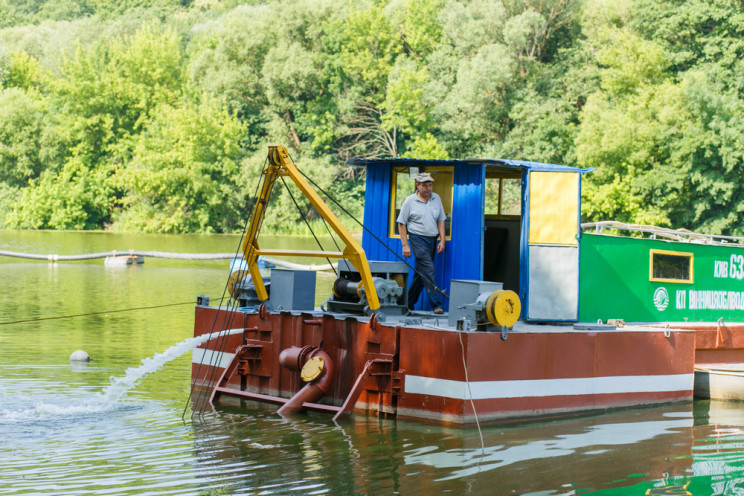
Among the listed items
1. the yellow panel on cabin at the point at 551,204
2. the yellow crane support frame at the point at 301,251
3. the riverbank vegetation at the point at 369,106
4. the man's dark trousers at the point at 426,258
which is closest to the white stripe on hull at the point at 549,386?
the yellow crane support frame at the point at 301,251

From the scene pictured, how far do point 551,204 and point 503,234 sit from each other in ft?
4.41

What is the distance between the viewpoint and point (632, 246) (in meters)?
14.1

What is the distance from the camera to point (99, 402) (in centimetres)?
1245

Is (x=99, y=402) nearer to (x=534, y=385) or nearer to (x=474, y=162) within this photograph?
(x=534, y=385)

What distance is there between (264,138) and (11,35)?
35240mm

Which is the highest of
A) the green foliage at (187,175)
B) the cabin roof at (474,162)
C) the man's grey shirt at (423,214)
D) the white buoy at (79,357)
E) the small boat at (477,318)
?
the green foliage at (187,175)

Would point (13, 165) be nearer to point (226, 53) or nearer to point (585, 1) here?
point (226, 53)

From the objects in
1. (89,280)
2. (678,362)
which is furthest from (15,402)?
(89,280)

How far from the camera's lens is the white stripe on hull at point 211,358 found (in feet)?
42.9

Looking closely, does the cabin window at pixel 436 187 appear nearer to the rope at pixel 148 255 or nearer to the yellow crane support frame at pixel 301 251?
the yellow crane support frame at pixel 301 251

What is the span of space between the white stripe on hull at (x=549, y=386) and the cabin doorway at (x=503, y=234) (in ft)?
6.30

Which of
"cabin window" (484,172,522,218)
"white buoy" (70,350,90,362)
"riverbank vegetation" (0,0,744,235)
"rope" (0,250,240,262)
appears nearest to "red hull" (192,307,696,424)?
"cabin window" (484,172,522,218)

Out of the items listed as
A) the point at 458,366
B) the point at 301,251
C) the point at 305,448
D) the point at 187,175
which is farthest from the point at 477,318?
the point at 187,175

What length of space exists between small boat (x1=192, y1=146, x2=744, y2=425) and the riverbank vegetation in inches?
1145
